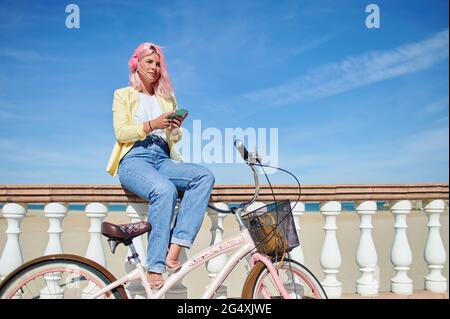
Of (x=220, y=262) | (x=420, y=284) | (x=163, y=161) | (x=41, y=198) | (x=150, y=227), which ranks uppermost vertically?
(x=163, y=161)

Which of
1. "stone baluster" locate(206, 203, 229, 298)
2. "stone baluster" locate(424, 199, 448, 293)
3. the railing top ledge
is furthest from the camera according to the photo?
"stone baluster" locate(424, 199, 448, 293)

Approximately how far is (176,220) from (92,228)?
627 mm

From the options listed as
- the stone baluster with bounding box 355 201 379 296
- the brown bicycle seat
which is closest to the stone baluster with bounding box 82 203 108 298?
the brown bicycle seat

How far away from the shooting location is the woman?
2.17 meters

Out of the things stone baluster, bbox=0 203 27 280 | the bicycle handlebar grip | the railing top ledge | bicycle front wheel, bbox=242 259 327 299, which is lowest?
bicycle front wheel, bbox=242 259 327 299

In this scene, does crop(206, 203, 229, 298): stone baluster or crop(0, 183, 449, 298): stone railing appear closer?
crop(0, 183, 449, 298): stone railing

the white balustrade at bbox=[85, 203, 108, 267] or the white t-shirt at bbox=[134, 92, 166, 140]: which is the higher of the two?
the white t-shirt at bbox=[134, 92, 166, 140]

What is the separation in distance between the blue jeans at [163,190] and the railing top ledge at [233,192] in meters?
0.20

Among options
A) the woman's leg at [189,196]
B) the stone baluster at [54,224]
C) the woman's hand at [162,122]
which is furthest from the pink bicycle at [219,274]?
the woman's hand at [162,122]

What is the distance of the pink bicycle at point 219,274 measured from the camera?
210 centimetres

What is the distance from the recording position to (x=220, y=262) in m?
2.68

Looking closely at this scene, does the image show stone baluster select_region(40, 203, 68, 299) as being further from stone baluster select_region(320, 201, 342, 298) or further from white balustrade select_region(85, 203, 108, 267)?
stone baluster select_region(320, 201, 342, 298)
